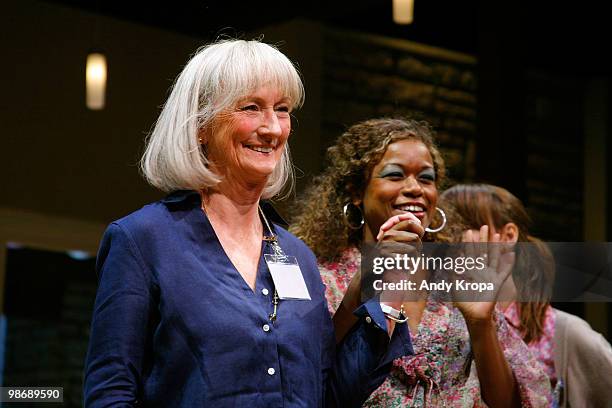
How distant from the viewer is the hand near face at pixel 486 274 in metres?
2.75

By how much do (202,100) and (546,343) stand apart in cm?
135

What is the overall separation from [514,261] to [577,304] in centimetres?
28

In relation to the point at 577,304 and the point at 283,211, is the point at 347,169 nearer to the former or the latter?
the point at 283,211

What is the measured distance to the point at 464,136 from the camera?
4426 mm

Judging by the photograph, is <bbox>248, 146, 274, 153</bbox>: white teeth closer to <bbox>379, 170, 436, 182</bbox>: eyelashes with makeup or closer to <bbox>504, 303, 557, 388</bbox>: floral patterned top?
<bbox>379, 170, 436, 182</bbox>: eyelashes with makeup

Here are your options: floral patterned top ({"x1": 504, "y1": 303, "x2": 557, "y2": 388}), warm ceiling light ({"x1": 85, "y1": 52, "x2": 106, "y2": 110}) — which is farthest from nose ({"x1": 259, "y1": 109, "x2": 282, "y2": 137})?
warm ceiling light ({"x1": 85, "y1": 52, "x2": 106, "y2": 110})

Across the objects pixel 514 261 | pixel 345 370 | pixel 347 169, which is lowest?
pixel 345 370

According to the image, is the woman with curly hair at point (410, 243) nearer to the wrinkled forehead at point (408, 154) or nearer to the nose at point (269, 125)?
the wrinkled forehead at point (408, 154)

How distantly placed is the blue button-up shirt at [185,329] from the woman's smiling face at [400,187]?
0.71m

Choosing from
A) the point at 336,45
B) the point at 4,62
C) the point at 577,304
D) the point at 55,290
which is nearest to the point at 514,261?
the point at 577,304

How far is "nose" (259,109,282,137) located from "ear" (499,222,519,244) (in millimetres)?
1089

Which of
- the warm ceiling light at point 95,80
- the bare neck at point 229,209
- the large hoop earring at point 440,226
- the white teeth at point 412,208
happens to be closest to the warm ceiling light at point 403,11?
the warm ceiling light at point 95,80

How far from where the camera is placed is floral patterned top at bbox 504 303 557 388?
304 cm

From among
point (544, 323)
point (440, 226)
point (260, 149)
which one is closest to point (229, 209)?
point (260, 149)
